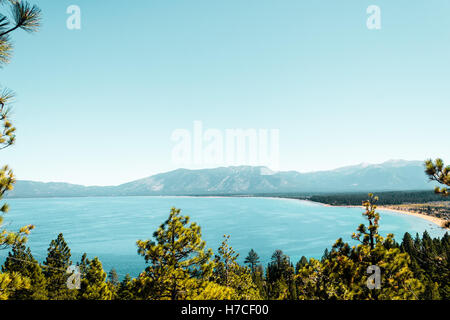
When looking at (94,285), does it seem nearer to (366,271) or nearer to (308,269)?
(308,269)

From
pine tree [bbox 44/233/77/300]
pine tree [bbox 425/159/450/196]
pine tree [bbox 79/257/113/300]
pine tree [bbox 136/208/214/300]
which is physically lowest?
pine tree [bbox 44/233/77/300]

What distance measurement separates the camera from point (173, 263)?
38.9ft

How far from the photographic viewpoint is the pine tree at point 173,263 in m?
11.6

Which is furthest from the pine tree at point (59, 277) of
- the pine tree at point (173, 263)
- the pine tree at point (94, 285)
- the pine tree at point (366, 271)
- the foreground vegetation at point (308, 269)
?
the pine tree at point (366, 271)

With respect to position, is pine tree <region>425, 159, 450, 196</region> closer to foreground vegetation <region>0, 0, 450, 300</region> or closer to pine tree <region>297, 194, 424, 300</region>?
foreground vegetation <region>0, 0, 450, 300</region>

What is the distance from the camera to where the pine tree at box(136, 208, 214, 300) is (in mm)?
11648

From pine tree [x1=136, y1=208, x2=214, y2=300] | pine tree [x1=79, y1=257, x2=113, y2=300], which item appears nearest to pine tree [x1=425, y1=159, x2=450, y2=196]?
pine tree [x1=136, y1=208, x2=214, y2=300]

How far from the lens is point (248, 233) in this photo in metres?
133

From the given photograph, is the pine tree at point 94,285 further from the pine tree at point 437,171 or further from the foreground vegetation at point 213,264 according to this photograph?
the pine tree at point 437,171
